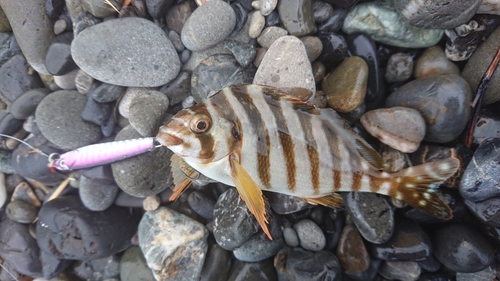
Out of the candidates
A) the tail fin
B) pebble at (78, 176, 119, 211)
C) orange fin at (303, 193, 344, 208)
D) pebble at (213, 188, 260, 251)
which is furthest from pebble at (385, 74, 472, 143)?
pebble at (78, 176, 119, 211)

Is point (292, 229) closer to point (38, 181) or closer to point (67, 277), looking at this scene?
point (67, 277)

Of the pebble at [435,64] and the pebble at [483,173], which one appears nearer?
the pebble at [483,173]

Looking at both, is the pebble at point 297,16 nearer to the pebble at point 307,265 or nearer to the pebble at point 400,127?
the pebble at point 400,127

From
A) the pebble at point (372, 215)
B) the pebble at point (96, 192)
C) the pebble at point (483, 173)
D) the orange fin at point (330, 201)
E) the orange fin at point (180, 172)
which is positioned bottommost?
the pebble at point (96, 192)

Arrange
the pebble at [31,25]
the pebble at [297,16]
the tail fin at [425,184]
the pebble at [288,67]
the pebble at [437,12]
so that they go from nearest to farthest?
the tail fin at [425,184] → the pebble at [437,12] → the pebble at [288,67] → the pebble at [297,16] → the pebble at [31,25]

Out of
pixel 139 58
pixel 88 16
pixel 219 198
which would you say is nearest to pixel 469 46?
pixel 219 198

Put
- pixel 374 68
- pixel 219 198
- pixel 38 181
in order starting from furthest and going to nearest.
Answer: pixel 38 181 < pixel 219 198 < pixel 374 68

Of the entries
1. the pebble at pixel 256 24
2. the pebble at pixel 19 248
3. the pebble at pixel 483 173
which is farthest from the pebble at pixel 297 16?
the pebble at pixel 19 248
